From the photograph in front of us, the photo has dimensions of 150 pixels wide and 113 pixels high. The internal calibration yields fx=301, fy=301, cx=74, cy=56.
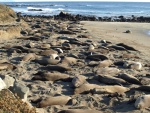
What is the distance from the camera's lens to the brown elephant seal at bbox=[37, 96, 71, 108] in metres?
5.93

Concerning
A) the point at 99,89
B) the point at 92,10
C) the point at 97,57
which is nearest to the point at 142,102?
the point at 99,89

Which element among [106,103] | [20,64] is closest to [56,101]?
[106,103]

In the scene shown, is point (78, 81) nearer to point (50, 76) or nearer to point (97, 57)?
point (50, 76)

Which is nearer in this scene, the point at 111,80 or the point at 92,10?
the point at 111,80

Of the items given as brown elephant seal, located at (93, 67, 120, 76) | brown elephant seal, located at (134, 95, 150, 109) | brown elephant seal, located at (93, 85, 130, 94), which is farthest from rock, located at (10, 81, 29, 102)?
brown elephant seal, located at (93, 67, 120, 76)

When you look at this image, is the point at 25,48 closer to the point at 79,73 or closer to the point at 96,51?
the point at 96,51

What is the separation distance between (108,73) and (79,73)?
85 cm

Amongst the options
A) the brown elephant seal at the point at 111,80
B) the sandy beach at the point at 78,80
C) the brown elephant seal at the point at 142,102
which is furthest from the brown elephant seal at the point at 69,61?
the brown elephant seal at the point at 142,102

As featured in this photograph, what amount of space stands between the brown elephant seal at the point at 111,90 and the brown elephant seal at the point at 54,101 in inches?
34.6

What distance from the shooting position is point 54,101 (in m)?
6.05

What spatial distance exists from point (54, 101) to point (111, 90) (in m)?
1.59

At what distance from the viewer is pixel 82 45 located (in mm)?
13938

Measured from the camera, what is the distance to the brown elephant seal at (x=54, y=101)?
5.93 metres

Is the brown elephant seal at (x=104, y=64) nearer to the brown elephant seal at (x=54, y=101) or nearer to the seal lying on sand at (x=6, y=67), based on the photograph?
the seal lying on sand at (x=6, y=67)
